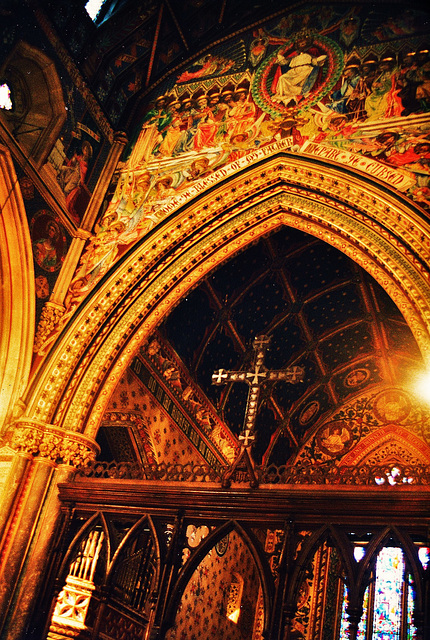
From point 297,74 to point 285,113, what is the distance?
0.85m

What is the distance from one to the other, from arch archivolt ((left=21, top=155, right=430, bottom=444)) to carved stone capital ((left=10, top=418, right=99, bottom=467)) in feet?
0.58

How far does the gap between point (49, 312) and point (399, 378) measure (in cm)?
821

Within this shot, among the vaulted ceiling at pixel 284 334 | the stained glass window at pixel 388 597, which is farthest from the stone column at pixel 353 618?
the stained glass window at pixel 388 597

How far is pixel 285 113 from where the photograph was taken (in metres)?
10.7

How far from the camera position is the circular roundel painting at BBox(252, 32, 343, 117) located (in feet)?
35.2

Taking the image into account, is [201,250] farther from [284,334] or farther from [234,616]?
[234,616]

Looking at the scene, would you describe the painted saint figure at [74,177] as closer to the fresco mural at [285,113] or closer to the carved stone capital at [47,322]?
the fresco mural at [285,113]

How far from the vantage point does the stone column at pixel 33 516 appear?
813 cm

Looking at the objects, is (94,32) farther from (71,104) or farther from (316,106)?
(316,106)

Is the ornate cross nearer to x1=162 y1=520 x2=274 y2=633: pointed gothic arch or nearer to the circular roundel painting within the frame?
x1=162 y1=520 x2=274 y2=633: pointed gothic arch

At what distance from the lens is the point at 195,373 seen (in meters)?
12.9

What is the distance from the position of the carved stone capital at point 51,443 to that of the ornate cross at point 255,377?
198cm

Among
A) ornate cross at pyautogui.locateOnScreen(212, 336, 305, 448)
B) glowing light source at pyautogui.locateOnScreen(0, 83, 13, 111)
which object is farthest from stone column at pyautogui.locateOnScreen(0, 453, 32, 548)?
glowing light source at pyautogui.locateOnScreen(0, 83, 13, 111)

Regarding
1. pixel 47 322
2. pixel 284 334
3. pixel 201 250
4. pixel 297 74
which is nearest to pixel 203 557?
pixel 47 322
